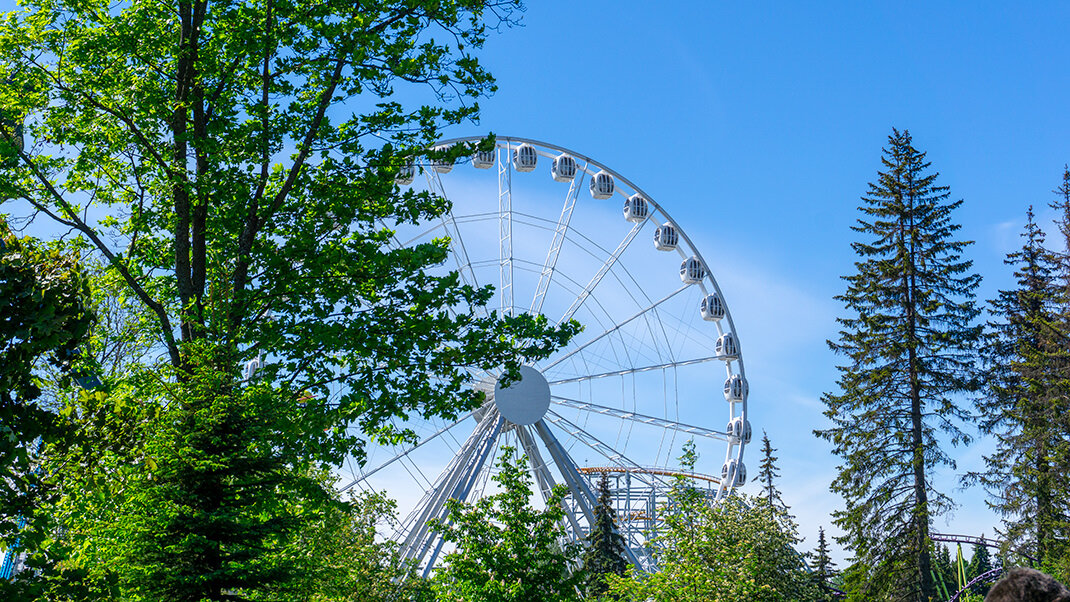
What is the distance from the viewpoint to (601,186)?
3272cm

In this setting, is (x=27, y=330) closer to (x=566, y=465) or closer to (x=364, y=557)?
(x=364, y=557)

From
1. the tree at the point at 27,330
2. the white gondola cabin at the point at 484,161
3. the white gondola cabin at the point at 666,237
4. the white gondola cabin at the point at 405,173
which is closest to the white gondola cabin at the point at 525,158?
the white gondola cabin at the point at 484,161

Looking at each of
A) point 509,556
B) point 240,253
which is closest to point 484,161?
point 509,556

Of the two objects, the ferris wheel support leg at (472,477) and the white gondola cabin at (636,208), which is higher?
the white gondola cabin at (636,208)

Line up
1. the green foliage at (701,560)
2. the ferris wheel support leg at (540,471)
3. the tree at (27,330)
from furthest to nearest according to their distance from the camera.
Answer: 1. the ferris wheel support leg at (540,471)
2. the green foliage at (701,560)
3. the tree at (27,330)

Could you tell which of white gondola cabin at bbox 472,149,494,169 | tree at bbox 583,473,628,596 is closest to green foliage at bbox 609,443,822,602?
tree at bbox 583,473,628,596

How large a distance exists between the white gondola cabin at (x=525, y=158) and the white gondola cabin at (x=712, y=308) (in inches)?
278

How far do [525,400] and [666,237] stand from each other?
25.6 feet

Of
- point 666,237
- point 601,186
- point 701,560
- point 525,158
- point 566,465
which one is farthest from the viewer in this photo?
point 666,237

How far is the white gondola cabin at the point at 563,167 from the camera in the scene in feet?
107

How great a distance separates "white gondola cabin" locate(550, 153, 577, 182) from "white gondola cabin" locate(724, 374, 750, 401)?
8332mm

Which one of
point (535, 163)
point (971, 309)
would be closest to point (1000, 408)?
point (971, 309)

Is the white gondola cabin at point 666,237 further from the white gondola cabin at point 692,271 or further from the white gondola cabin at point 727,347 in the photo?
the white gondola cabin at point 727,347

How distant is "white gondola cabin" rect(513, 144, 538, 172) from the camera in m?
31.9
